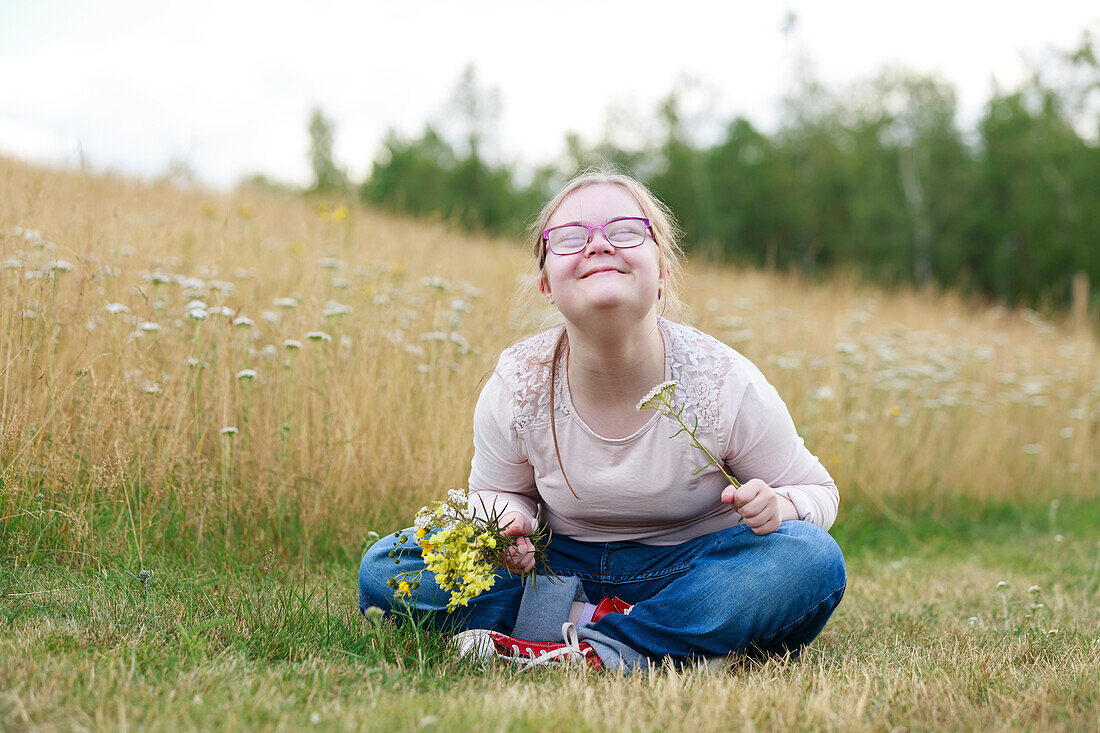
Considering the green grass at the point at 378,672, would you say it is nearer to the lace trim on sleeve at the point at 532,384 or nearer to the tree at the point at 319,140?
the lace trim on sleeve at the point at 532,384

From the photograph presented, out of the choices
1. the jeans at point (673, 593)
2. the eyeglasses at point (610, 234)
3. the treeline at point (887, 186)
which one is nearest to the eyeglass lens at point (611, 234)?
the eyeglasses at point (610, 234)

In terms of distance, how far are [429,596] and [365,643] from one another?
215 mm

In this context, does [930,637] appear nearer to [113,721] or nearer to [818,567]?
[818,567]

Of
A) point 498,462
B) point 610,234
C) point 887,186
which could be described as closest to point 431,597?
point 498,462

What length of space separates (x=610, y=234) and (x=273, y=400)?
1.94 meters

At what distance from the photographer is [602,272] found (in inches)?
77.0

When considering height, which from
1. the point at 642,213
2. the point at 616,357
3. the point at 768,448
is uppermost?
the point at 642,213

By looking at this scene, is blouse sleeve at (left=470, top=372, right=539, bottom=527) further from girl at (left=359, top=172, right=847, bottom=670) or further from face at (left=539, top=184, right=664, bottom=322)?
face at (left=539, top=184, right=664, bottom=322)

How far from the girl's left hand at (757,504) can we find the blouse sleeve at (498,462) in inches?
22.5

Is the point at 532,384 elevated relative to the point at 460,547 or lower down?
elevated

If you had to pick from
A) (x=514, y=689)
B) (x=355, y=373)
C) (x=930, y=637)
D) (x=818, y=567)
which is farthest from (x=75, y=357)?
(x=930, y=637)

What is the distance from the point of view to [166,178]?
29.0ft

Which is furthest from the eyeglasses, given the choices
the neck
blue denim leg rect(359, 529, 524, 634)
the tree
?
the tree

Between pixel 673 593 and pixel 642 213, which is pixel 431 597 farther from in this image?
pixel 642 213
